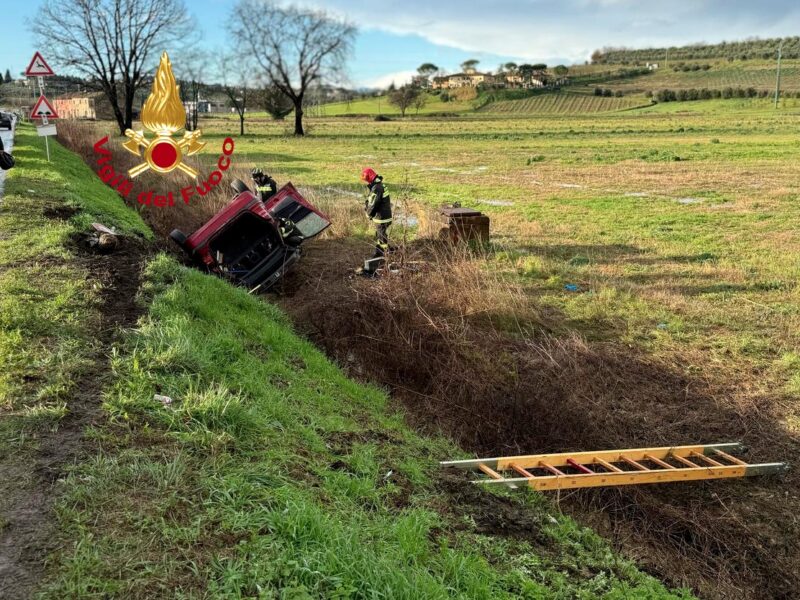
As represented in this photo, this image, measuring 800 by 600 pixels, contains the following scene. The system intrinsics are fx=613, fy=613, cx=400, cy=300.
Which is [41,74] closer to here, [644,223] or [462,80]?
[644,223]

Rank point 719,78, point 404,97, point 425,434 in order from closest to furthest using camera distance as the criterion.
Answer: point 425,434
point 404,97
point 719,78

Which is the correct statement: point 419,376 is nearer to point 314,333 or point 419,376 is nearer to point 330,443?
point 314,333

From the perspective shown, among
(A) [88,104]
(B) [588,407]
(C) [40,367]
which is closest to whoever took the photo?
(C) [40,367]

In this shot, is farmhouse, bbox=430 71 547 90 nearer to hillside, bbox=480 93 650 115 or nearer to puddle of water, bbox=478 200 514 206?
hillside, bbox=480 93 650 115

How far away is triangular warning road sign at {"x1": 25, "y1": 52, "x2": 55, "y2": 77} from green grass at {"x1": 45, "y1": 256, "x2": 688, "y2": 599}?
31.5ft

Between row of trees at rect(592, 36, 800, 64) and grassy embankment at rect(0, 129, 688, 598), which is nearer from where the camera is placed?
grassy embankment at rect(0, 129, 688, 598)

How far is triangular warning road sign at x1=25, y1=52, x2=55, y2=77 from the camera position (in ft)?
39.3

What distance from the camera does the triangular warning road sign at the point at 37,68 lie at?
1199cm

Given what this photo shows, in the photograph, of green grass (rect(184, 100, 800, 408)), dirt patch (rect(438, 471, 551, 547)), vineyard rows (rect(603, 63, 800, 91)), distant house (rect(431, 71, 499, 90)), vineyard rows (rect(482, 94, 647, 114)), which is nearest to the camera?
dirt patch (rect(438, 471, 551, 547))

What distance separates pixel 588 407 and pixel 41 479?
15.6 feet

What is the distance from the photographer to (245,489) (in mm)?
3107

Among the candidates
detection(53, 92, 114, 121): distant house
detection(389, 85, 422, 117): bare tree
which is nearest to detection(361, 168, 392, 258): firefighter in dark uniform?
detection(53, 92, 114, 121): distant house

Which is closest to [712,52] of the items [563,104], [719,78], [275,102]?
[719,78]

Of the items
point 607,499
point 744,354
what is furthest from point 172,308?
point 744,354
